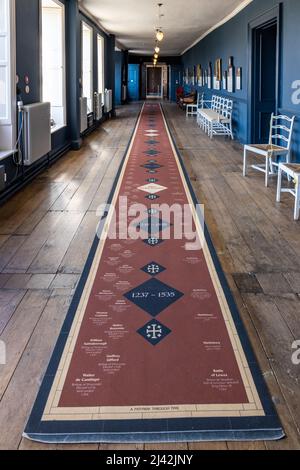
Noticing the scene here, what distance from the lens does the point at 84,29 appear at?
483 inches

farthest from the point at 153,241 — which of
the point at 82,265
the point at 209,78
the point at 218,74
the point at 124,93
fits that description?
the point at 124,93

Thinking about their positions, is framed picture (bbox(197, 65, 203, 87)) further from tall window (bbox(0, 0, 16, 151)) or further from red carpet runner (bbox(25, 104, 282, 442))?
red carpet runner (bbox(25, 104, 282, 442))

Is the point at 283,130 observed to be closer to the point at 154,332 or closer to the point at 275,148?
the point at 275,148

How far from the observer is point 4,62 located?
569 centimetres

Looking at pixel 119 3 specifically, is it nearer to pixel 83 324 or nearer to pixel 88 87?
pixel 88 87

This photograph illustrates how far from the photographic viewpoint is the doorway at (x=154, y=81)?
3694 centimetres

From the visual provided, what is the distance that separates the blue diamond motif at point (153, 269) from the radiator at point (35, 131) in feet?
10.6

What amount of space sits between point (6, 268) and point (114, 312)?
1.16 m

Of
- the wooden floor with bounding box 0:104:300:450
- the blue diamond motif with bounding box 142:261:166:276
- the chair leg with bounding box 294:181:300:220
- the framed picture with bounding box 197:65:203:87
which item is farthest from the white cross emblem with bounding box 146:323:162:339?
the framed picture with bounding box 197:65:203:87

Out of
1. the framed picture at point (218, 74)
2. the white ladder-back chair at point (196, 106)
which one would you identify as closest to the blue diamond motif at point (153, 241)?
the framed picture at point (218, 74)

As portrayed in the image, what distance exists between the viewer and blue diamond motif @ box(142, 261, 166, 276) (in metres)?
3.58

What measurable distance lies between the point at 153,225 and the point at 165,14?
8773 millimetres

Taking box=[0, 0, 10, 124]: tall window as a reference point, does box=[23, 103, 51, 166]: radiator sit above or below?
below

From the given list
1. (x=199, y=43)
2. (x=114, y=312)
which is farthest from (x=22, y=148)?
(x=199, y=43)
